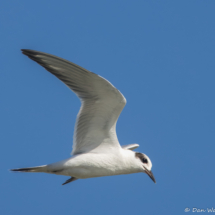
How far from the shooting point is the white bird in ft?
27.0

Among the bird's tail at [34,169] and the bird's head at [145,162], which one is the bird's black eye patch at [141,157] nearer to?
the bird's head at [145,162]

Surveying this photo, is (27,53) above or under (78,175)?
above

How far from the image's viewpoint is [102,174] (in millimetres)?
9094

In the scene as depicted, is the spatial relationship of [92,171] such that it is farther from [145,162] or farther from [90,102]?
[90,102]

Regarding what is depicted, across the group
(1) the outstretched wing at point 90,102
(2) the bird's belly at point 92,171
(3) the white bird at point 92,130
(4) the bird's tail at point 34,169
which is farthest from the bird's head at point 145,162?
(4) the bird's tail at point 34,169

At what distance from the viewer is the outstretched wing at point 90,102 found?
8.15m

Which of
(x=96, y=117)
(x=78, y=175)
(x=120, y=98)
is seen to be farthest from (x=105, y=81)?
(x=78, y=175)

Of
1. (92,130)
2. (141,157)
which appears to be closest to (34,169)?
(92,130)

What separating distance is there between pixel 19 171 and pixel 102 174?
5.69ft

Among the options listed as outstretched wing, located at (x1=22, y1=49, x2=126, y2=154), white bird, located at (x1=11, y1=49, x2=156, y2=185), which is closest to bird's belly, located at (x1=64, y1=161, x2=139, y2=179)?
white bird, located at (x1=11, y1=49, x2=156, y2=185)

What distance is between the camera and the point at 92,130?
9.14 m

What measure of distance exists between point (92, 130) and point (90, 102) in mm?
725

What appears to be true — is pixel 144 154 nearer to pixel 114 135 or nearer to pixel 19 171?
pixel 114 135

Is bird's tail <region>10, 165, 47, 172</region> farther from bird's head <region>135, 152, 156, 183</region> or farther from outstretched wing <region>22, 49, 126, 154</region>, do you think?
bird's head <region>135, 152, 156, 183</region>
